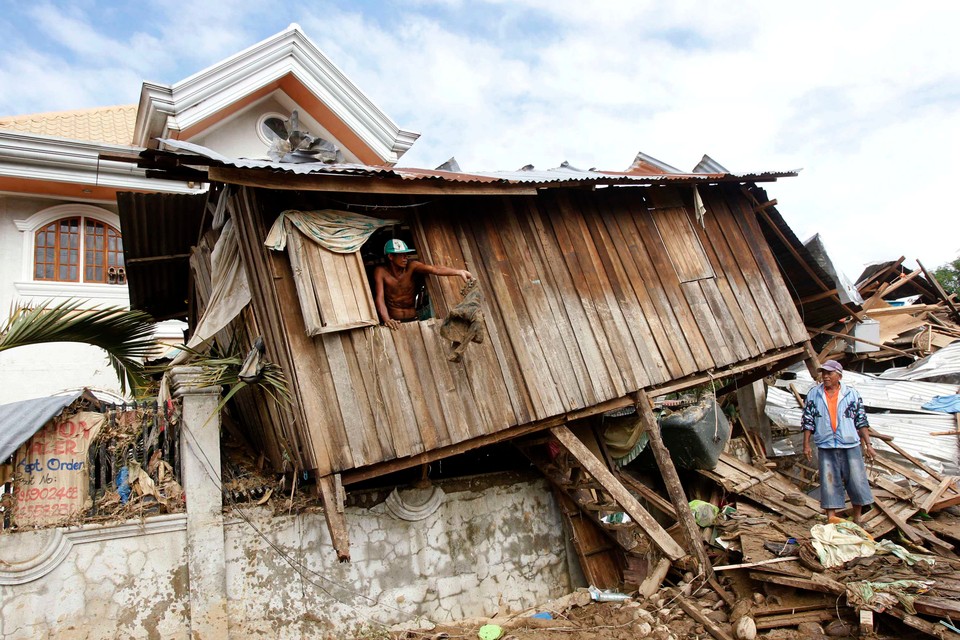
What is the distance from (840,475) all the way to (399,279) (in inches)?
209

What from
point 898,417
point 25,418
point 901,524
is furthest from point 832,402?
point 25,418

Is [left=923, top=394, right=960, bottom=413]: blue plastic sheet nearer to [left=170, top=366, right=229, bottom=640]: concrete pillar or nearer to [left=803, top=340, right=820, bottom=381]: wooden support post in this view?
[left=803, top=340, right=820, bottom=381]: wooden support post

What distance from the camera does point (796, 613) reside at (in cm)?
644

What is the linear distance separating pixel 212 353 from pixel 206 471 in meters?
2.64

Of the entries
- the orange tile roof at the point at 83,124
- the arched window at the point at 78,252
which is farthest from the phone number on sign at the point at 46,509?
the orange tile roof at the point at 83,124

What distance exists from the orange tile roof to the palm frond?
6.76 meters

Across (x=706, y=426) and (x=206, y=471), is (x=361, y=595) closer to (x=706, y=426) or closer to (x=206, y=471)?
(x=206, y=471)

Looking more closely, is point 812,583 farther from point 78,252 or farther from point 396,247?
point 78,252

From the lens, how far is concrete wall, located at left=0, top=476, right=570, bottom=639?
17.8 ft

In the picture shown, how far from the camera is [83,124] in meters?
13.7

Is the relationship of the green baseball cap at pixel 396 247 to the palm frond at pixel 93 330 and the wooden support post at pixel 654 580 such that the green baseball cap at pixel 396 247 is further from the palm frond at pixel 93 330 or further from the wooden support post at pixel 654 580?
the wooden support post at pixel 654 580

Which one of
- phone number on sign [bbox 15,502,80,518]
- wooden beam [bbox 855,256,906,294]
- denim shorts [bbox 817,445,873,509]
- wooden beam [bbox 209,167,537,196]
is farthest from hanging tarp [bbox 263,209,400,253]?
wooden beam [bbox 855,256,906,294]

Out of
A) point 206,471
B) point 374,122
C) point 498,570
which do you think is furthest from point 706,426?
point 374,122

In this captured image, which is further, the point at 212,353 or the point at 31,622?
the point at 212,353
